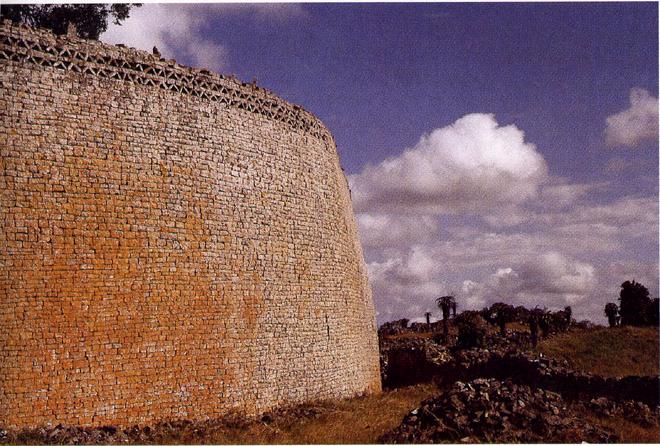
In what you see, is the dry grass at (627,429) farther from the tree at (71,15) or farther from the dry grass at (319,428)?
the tree at (71,15)

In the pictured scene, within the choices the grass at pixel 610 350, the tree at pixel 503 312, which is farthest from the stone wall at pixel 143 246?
the tree at pixel 503 312

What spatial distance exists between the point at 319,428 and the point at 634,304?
137 feet

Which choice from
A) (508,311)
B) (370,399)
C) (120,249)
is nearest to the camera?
(120,249)

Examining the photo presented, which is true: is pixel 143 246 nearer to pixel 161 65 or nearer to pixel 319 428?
pixel 161 65

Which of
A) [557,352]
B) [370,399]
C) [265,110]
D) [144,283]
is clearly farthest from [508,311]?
[144,283]

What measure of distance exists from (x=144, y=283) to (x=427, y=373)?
1695 centimetres

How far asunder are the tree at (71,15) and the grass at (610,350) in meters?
28.6

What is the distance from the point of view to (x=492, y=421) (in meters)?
Result: 11.4

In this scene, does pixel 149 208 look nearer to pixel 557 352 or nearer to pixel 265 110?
pixel 265 110

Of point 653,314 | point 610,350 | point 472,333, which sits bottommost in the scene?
point 610,350

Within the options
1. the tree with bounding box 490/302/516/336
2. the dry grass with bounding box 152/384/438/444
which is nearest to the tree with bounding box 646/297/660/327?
the tree with bounding box 490/302/516/336

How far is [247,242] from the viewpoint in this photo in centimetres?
1386

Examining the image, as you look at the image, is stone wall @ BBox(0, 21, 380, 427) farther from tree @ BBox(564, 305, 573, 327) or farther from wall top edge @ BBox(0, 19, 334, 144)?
tree @ BBox(564, 305, 573, 327)

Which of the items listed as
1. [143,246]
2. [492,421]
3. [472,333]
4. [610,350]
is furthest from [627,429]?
[472,333]
